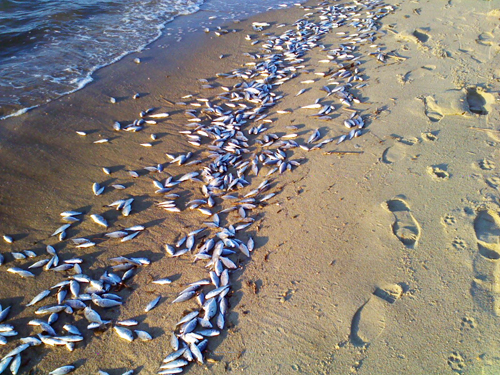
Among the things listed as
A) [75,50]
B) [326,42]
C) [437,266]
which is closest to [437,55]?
[326,42]

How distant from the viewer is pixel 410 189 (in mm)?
4246

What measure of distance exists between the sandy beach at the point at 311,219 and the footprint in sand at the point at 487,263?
1 cm

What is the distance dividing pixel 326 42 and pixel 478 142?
5507 mm

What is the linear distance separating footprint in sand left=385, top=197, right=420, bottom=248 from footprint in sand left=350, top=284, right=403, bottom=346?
0.67 metres

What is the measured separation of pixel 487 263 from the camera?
11.0 feet

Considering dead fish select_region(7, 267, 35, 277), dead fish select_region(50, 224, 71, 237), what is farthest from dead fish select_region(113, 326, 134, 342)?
dead fish select_region(50, 224, 71, 237)

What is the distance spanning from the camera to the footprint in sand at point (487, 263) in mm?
3072

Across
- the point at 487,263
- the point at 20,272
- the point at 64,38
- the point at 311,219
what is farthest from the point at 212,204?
the point at 64,38

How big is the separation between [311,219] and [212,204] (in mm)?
1443

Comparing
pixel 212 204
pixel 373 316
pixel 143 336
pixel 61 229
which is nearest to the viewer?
pixel 373 316

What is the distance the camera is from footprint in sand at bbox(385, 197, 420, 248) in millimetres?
3715

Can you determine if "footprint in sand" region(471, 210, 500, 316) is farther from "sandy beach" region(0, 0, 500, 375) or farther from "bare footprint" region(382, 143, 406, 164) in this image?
"bare footprint" region(382, 143, 406, 164)

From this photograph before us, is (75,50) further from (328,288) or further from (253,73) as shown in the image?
(328,288)

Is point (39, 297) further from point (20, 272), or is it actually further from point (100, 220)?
point (100, 220)
